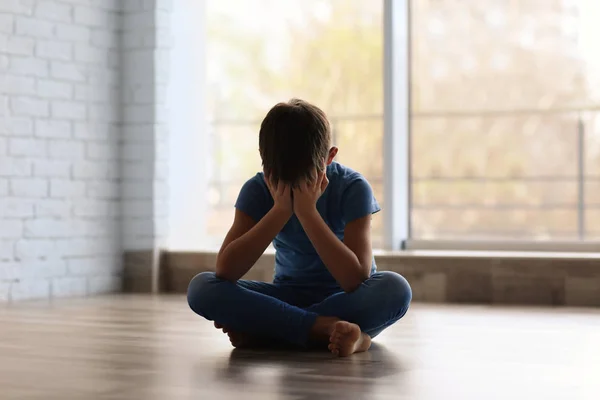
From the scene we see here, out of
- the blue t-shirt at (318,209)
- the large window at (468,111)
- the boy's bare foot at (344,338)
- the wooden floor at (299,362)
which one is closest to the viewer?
the wooden floor at (299,362)

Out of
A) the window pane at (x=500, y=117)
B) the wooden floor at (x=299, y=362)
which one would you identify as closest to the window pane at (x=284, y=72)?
the window pane at (x=500, y=117)

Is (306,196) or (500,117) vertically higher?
(500,117)

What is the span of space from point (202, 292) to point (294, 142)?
42 cm

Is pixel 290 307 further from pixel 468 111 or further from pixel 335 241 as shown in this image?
pixel 468 111

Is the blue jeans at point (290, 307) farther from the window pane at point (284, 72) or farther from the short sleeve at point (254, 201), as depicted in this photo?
the window pane at point (284, 72)

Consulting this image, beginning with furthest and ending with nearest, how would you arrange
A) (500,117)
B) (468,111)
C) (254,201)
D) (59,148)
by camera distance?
(500,117)
(468,111)
(59,148)
(254,201)

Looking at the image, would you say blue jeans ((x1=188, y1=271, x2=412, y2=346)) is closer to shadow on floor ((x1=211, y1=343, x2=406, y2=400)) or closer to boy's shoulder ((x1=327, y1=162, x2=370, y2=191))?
shadow on floor ((x1=211, y1=343, x2=406, y2=400))

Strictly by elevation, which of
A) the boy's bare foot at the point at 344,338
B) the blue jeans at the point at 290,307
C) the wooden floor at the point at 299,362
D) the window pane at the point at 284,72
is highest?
the window pane at the point at 284,72

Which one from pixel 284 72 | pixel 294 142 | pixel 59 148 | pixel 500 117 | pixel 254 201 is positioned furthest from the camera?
pixel 284 72

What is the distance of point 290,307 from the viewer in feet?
7.97

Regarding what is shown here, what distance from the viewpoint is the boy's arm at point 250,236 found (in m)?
2.37

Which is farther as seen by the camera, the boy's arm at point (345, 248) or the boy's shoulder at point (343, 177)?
the boy's shoulder at point (343, 177)

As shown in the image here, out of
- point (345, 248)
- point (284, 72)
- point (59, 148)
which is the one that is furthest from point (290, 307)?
point (284, 72)

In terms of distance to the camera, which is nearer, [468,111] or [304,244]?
[304,244]
